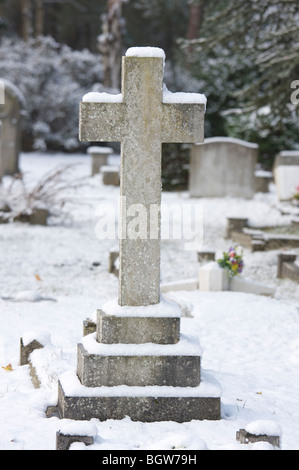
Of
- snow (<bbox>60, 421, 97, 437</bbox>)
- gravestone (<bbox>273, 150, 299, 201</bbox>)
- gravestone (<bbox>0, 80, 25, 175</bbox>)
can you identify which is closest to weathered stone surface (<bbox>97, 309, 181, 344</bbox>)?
snow (<bbox>60, 421, 97, 437</bbox>)

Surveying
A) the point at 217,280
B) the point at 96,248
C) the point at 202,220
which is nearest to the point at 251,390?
the point at 217,280

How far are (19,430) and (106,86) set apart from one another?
74.9ft

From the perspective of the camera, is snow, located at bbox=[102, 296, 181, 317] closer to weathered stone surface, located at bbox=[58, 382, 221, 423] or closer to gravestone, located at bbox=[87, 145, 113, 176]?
weathered stone surface, located at bbox=[58, 382, 221, 423]

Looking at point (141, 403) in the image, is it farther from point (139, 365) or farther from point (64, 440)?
point (64, 440)

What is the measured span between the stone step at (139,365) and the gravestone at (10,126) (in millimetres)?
15150

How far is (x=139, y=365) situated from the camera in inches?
170

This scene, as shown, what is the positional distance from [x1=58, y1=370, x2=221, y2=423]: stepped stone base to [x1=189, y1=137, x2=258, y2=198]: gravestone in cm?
1292

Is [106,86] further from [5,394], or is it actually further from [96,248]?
[5,394]

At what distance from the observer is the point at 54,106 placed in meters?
24.9

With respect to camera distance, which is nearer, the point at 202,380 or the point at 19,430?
the point at 19,430

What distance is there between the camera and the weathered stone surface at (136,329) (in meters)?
4.38

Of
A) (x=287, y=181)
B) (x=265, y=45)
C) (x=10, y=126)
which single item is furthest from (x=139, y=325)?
(x=10, y=126)

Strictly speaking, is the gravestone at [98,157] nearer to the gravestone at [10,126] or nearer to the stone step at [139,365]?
the gravestone at [10,126]

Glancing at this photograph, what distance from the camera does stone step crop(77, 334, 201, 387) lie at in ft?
14.0
